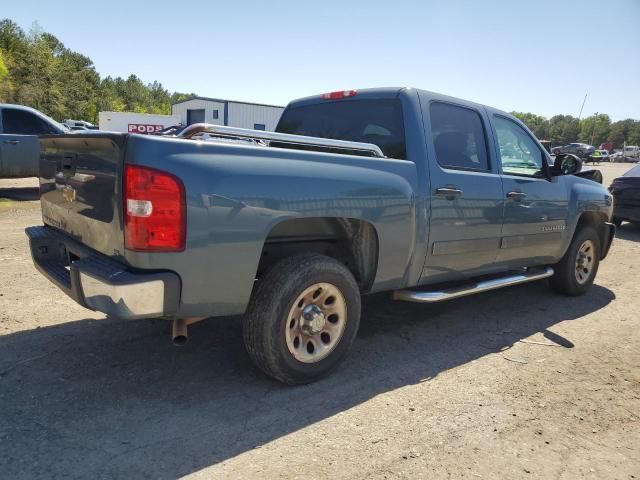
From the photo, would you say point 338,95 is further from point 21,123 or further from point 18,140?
point 21,123

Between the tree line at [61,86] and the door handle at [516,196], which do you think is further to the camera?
the tree line at [61,86]

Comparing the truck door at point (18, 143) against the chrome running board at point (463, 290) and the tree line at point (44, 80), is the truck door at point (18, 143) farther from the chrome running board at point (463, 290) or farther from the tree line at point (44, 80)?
the tree line at point (44, 80)

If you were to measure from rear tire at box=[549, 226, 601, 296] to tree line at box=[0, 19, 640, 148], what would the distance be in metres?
30.1

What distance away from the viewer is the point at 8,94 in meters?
41.5

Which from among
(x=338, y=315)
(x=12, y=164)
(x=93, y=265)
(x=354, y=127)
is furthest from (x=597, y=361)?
(x=12, y=164)

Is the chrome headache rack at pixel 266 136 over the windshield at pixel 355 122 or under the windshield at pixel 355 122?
under

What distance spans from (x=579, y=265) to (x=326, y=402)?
412 centimetres

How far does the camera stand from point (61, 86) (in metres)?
56.1

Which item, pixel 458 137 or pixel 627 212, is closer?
pixel 458 137

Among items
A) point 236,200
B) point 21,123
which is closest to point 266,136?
point 236,200

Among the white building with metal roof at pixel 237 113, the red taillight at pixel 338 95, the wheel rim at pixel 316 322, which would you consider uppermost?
the white building with metal roof at pixel 237 113

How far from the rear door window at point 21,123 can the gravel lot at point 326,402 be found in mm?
7397

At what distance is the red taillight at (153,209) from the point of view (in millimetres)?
2438

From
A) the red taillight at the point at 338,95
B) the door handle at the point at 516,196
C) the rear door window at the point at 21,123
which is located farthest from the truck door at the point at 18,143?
the door handle at the point at 516,196
